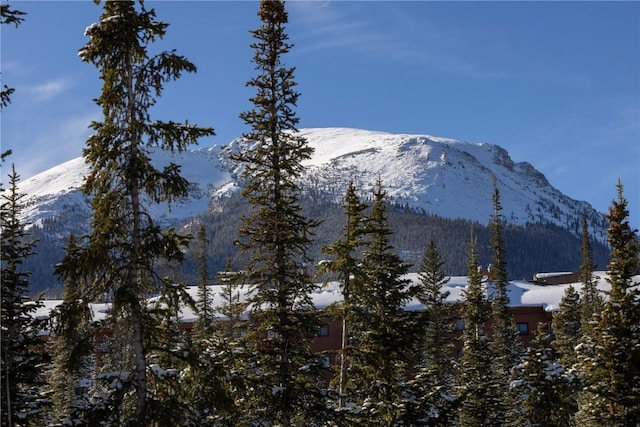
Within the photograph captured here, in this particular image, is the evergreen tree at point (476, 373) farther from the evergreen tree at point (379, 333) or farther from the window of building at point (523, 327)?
A: the window of building at point (523, 327)

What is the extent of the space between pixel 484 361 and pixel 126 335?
28489 millimetres

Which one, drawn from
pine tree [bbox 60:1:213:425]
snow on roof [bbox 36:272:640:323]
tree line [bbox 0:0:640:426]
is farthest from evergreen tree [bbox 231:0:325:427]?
snow on roof [bbox 36:272:640:323]

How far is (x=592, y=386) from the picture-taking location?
27703 mm

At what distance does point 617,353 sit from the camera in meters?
26.8

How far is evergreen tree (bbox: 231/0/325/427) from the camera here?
1998 cm

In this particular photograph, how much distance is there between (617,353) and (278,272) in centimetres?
1404

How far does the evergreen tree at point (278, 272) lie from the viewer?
1998 cm

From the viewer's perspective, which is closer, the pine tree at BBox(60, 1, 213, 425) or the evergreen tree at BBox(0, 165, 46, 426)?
the pine tree at BBox(60, 1, 213, 425)

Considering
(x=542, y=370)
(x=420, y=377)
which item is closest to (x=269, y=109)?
(x=420, y=377)

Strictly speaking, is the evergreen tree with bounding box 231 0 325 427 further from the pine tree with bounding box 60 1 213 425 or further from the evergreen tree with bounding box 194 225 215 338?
the evergreen tree with bounding box 194 225 215 338

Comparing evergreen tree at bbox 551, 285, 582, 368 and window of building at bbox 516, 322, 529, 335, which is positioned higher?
evergreen tree at bbox 551, 285, 582, 368

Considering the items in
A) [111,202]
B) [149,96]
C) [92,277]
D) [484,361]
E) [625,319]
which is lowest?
[484,361]

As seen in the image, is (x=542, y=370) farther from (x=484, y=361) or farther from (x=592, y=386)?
(x=484, y=361)

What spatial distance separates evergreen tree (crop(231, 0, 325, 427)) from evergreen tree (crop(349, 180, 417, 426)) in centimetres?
275
